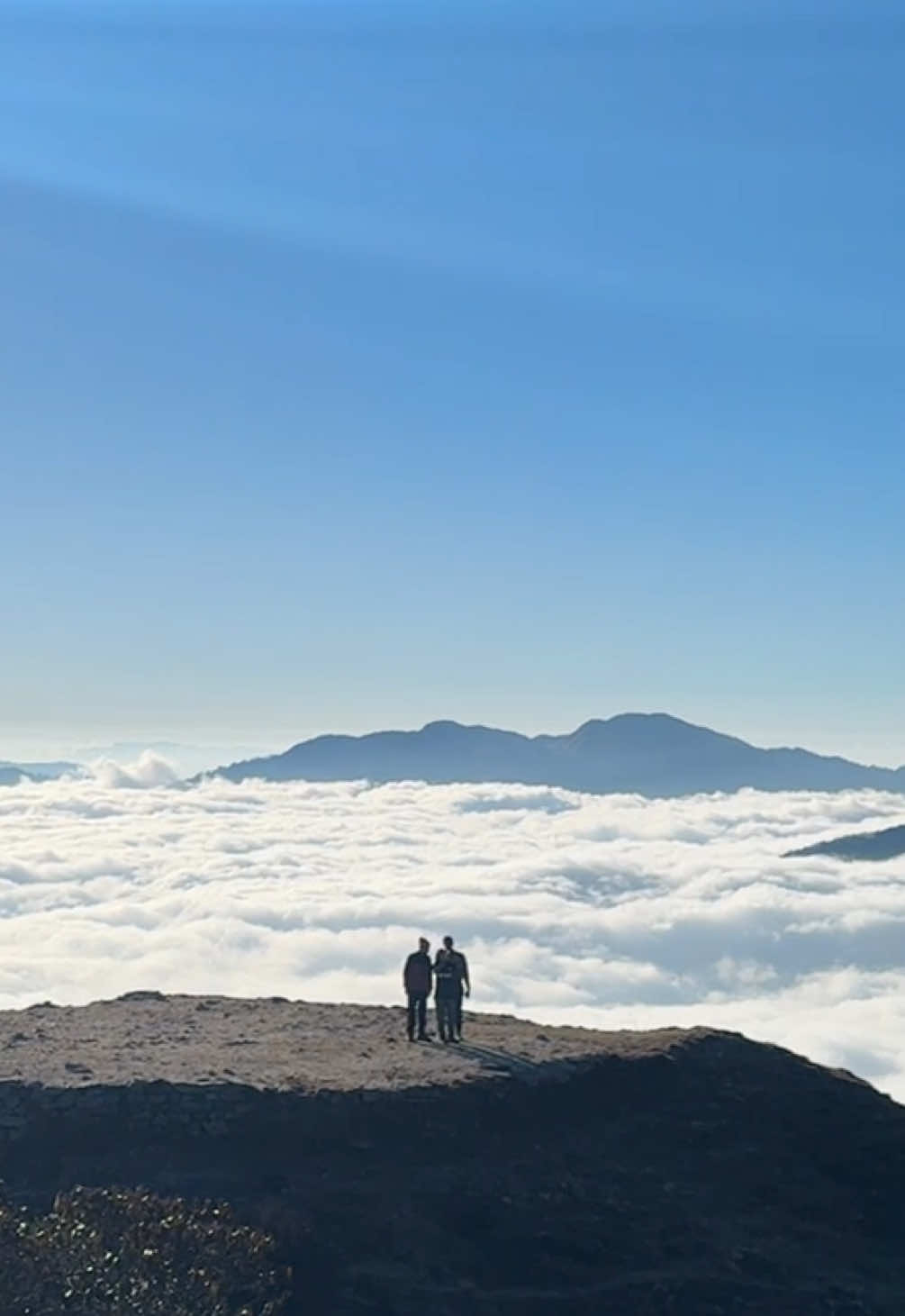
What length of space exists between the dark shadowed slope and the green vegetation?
0.53m

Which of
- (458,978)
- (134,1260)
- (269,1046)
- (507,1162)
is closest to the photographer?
(134,1260)

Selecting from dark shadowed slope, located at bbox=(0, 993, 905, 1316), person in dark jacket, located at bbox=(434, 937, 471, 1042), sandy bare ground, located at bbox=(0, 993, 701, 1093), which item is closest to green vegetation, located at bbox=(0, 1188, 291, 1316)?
dark shadowed slope, located at bbox=(0, 993, 905, 1316)

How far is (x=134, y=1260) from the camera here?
1380 centimetres

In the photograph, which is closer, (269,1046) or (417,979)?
(417,979)

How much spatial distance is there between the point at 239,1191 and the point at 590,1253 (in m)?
4.09

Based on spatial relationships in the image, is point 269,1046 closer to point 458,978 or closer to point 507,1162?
point 458,978

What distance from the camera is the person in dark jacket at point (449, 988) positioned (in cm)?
2117

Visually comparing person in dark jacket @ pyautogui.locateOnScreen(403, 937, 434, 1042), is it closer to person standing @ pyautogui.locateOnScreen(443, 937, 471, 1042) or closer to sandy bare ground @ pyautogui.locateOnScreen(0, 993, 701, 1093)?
person standing @ pyautogui.locateOnScreen(443, 937, 471, 1042)

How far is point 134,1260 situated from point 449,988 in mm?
8295

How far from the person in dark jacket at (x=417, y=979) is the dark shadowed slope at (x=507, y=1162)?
0.51 meters

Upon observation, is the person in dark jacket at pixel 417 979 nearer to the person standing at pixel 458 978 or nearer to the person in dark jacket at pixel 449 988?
the person in dark jacket at pixel 449 988

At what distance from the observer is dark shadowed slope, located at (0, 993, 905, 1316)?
15578 millimetres

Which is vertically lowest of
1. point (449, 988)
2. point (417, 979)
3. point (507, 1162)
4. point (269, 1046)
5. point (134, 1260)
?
point (134, 1260)

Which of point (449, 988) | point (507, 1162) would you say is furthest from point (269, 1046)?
point (507, 1162)
